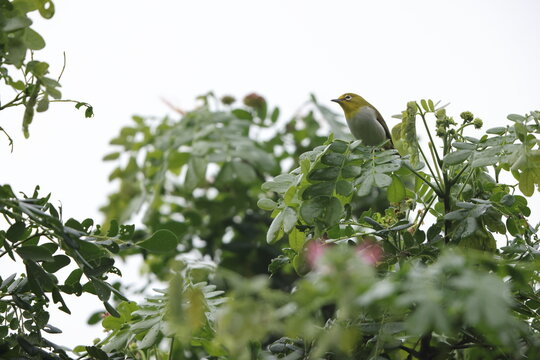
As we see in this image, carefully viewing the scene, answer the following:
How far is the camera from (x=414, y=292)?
57 cm

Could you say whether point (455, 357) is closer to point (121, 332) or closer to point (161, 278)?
point (121, 332)

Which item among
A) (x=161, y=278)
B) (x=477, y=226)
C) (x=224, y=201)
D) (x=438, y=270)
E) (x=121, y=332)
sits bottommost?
(x=161, y=278)

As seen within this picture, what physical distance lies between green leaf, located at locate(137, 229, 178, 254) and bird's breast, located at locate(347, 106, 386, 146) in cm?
108

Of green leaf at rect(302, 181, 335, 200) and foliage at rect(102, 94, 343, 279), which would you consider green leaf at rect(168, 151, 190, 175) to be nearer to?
foliage at rect(102, 94, 343, 279)

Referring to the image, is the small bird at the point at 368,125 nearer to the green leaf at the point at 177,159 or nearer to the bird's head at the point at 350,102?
the bird's head at the point at 350,102

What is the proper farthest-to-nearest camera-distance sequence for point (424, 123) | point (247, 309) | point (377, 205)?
point (377, 205) < point (424, 123) < point (247, 309)

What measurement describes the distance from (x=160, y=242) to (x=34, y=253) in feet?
0.67

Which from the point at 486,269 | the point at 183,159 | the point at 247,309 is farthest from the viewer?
the point at 183,159

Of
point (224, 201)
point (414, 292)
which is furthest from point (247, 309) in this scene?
point (224, 201)

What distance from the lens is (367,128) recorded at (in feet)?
6.81

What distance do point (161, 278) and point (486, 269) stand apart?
5.65 feet

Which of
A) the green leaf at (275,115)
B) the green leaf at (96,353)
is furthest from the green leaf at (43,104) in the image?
the green leaf at (275,115)

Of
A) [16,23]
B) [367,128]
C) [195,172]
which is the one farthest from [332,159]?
[367,128]

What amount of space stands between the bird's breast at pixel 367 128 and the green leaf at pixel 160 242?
1.08m
